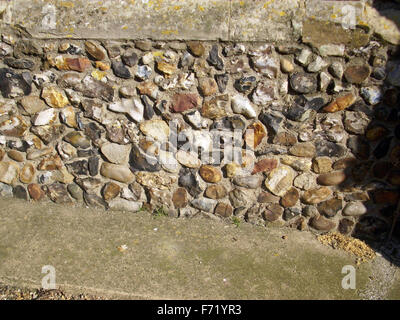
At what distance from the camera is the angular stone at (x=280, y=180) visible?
2.51 metres

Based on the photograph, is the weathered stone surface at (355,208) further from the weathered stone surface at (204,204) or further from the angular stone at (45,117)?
the angular stone at (45,117)

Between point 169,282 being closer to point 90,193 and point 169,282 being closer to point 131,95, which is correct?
point 90,193

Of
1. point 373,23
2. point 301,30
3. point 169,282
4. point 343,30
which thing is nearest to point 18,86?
point 169,282

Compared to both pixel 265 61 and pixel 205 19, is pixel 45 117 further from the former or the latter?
pixel 265 61

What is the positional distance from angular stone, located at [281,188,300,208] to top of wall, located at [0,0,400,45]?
3.31ft

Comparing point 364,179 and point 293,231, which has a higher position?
point 364,179

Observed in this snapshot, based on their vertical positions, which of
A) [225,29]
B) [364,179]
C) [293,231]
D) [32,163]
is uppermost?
[225,29]

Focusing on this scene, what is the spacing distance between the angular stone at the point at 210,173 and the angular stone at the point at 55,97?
1.07 metres

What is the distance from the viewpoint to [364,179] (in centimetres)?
247

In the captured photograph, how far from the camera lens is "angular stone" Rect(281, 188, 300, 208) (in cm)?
255

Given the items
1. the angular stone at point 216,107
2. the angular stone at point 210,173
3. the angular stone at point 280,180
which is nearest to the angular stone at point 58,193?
the angular stone at point 210,173

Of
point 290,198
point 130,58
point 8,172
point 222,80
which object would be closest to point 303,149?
point 290,198

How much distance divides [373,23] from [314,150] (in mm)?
841

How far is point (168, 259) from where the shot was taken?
2283 mm
